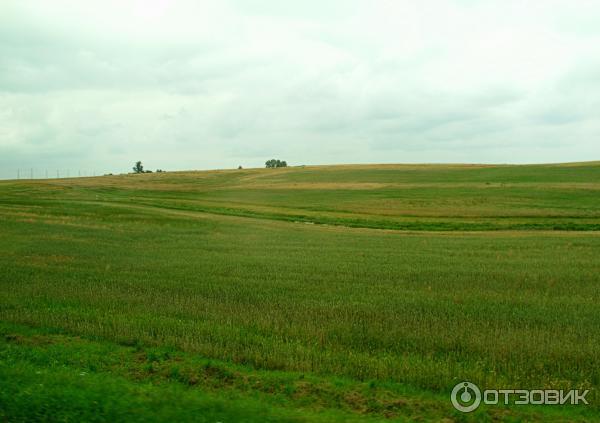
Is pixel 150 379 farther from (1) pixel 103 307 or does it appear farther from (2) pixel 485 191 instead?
(2) pixel 485 191

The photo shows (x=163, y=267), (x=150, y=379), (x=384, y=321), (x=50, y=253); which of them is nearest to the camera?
(x=150, y=379)

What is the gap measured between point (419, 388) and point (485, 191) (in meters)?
62.8

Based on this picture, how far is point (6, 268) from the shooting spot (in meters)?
20.0

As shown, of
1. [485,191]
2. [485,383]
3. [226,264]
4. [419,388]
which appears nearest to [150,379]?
[419,388]

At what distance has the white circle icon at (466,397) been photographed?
26.1 ft

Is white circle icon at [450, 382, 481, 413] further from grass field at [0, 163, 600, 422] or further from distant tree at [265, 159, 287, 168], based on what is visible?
distant tree at [265, 159, 287, 168]

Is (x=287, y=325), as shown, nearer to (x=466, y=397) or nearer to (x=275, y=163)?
(x=466, y=397)

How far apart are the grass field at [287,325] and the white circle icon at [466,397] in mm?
169

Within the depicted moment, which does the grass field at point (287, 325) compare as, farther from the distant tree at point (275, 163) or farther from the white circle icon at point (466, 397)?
the distant tree at point (275, 163)

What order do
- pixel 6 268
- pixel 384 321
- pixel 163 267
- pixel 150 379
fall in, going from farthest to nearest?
pixel 163 267 → pixel 6 268 → pixel 384 321 → pixel 150 379

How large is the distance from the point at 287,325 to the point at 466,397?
4.83 metres

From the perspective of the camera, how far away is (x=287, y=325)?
12.3m

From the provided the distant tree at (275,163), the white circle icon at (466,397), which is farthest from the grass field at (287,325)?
the distant tree at (275,163)

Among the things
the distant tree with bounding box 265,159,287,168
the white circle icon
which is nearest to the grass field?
the white circle icon
